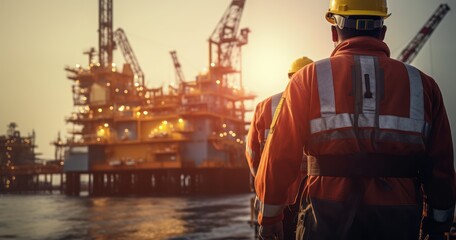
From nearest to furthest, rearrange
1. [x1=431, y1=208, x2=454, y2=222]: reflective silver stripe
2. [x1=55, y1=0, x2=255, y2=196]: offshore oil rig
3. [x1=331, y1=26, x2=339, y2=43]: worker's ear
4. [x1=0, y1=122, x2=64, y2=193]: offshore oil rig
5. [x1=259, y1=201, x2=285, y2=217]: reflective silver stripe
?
1. [x1=259, y1=201, x2=285, y2=217]: reflective silver stripe
2. [x1=431, y1=208, x2=454, y2=222]: reflective silver stripe
3. [x1=331, y1=26, x2=339, y2=43]: worker's ear
4. [x1=55, y1=0, x2=255, y2=196]: offshore oil rig
5. [x1=0, y1=122, x2=64, y2=193]: offshore oil rig

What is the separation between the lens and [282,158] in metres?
2.79

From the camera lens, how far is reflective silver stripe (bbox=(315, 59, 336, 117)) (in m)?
2.84

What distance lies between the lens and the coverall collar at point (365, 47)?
3027 mm

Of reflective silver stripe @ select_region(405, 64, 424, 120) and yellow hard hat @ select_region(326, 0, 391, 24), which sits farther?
yellow hard hat @ select_region(326, 0, 391, 24)

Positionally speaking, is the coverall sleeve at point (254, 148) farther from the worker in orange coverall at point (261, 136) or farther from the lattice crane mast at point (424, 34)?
the lattice crane mast at point (424, 34)

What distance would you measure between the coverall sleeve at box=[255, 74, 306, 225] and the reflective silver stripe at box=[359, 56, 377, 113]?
0.36 m

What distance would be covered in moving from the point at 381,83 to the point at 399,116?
0.74 ft

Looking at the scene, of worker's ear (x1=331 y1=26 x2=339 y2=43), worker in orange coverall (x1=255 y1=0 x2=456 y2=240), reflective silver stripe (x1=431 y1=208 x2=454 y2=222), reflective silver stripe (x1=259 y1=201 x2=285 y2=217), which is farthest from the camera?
worker's ear (x1=331 y1=26 x2=339 y2=43)

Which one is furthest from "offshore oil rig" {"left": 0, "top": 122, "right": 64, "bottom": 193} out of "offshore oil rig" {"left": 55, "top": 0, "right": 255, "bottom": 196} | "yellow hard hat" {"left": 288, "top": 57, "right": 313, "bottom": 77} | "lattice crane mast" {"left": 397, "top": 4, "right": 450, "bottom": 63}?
"yellow hard hat" {"left": 288, "top": 57, "right": 313, "bottom": 77}

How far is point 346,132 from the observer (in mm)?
2773

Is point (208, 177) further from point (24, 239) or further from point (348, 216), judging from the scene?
point (348, 216)

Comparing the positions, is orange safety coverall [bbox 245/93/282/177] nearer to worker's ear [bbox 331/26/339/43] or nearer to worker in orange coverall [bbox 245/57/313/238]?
worker in orange coverall [bbox 245/57/313/238]

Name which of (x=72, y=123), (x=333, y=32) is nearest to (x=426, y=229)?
(x=333, y=32)

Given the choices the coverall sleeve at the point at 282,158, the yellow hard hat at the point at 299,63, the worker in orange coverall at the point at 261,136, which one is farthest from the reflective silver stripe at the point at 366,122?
the yellow hard hat at the point at 299,63
